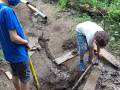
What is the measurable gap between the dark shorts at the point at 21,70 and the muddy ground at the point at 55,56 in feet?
3.78

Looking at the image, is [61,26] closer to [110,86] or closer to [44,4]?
[44,4]

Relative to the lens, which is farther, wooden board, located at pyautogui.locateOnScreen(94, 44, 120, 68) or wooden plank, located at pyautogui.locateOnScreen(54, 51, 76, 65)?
wooden plank, located at pyautogui.locateOnScreen(54, 51, 76, 65)

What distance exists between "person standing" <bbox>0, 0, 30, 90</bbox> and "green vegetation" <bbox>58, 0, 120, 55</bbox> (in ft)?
8.73

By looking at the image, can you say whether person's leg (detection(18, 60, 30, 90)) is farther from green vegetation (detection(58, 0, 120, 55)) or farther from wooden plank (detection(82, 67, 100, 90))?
green vegetation (detection(58, 0, 120, 55))

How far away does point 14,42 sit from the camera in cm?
471

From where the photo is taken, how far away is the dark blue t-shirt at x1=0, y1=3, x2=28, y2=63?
4453mm

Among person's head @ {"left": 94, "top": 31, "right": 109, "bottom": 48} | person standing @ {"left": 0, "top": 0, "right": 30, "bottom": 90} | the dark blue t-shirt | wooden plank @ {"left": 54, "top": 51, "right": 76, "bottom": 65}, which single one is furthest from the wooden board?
the dark blue t-shirt

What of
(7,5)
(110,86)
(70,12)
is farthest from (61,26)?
(7,5)

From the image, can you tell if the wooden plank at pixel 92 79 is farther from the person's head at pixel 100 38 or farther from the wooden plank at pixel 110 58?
the person's head at pixel 100 38

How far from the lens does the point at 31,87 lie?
639 centimetres

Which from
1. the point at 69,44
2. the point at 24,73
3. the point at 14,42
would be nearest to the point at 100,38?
the point at 24,73

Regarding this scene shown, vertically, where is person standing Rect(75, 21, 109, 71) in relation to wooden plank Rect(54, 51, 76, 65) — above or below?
above

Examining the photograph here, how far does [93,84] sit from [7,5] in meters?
2.41

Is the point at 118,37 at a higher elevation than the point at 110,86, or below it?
higher
